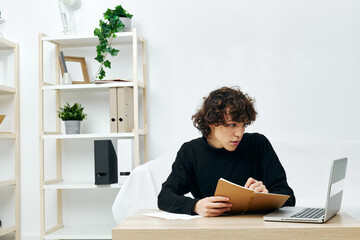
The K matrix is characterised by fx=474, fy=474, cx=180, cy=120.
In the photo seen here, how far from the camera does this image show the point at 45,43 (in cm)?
331

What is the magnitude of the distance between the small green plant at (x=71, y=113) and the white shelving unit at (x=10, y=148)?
0.41 meters

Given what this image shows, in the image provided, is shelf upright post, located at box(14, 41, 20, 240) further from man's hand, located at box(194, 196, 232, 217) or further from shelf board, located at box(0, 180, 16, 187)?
man's hand, located at box(194, 196, 232, 217)

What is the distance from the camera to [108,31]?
9.62 feet

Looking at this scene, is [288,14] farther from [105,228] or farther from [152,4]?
[105,228]

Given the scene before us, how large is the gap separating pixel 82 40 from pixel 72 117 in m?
0.51

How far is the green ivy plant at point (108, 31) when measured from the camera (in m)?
2.93

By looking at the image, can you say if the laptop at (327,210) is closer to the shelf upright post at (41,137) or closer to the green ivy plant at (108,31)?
the green ivy plant at (108,31)

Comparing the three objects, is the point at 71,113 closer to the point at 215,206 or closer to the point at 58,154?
the point at 58,154

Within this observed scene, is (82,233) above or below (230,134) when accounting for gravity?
below

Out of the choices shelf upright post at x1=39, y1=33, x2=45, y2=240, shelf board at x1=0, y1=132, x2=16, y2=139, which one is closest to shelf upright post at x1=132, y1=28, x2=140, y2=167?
shelf upright post at x1=39, y1=33, x2=45, y2=240

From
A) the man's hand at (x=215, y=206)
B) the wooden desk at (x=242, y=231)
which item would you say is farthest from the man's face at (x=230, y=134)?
the wooden desk at (x=242, y=231)

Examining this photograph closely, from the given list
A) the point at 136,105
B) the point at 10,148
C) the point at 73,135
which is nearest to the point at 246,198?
the point at 136,105

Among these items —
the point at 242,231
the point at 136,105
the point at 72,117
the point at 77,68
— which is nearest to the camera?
the point at 242,231

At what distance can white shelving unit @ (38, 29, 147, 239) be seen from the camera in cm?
291
